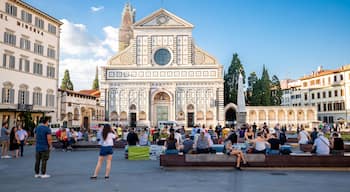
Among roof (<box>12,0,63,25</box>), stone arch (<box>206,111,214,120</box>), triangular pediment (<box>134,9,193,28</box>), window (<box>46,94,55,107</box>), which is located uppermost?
triangular pediment (<box>134,9,193,28</box>)

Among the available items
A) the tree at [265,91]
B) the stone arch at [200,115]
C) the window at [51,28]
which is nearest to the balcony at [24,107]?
the window at [51,28]

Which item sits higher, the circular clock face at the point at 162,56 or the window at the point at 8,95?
the circular clock face at the point at 162,56

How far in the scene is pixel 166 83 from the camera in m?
49.8

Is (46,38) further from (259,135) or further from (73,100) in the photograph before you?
(259,135)

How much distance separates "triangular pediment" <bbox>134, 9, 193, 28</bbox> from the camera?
51125 millimetres

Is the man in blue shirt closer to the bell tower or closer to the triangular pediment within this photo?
the triangular pediment

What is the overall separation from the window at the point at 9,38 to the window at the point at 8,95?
456 cm

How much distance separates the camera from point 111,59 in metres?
50.6

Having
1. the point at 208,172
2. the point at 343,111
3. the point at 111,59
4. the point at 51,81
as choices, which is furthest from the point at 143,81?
the point at 208,172

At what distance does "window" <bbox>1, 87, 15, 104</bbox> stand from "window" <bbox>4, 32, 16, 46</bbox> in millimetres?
4563

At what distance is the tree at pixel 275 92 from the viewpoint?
60.8 meters

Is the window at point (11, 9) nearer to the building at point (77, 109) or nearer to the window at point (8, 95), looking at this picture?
the window at point (8, 95)

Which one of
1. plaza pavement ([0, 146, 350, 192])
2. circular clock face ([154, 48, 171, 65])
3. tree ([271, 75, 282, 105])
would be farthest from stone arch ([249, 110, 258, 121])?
plaza pavement ([0, 146, 350, 192])

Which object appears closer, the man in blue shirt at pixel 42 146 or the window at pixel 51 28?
the man in blue shirt at pixel 42 146
